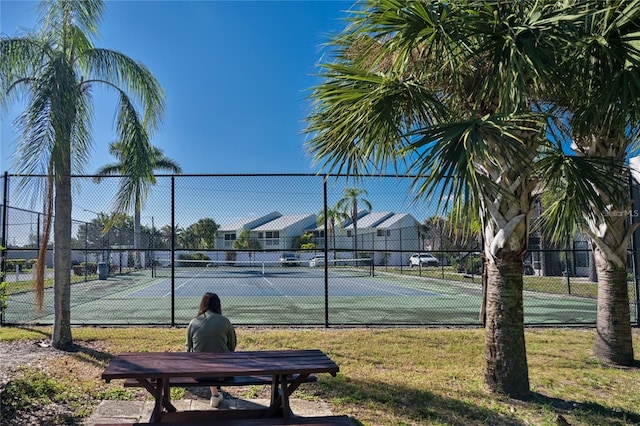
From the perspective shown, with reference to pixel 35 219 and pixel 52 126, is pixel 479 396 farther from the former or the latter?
pixel 35 219

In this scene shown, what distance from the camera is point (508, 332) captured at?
16.5 feet

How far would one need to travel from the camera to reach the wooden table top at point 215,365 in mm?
3338

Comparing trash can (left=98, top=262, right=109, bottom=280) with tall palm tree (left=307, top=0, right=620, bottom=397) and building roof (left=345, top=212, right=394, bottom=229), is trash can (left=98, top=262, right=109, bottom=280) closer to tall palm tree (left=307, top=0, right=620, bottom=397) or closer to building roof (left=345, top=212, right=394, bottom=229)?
tall palm tree (left=307, top=0, right=620, bottom=397)

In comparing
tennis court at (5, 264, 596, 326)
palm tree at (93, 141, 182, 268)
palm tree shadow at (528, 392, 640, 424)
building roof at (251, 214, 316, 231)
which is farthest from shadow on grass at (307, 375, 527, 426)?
building roof at (251, 214, 316, 231)

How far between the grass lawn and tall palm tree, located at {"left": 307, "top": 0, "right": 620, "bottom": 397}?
0.57 meters

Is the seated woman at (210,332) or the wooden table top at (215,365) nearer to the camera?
the wooden table top at (215,365)

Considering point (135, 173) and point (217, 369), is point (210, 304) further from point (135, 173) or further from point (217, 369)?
point (135, 173)

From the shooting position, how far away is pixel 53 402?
15.5 ft

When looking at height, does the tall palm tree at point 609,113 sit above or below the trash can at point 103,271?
above

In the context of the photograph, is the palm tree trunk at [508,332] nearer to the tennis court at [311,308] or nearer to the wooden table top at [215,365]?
the wooden table top at [215,365]

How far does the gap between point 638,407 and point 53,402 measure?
6112mm

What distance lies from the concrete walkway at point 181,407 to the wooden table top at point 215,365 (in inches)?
33.3

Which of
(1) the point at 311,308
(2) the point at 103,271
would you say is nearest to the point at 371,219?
(2) the point at 103,271

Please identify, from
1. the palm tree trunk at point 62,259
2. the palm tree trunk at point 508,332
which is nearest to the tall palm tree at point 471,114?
the palm tree trunk at point 508,332
